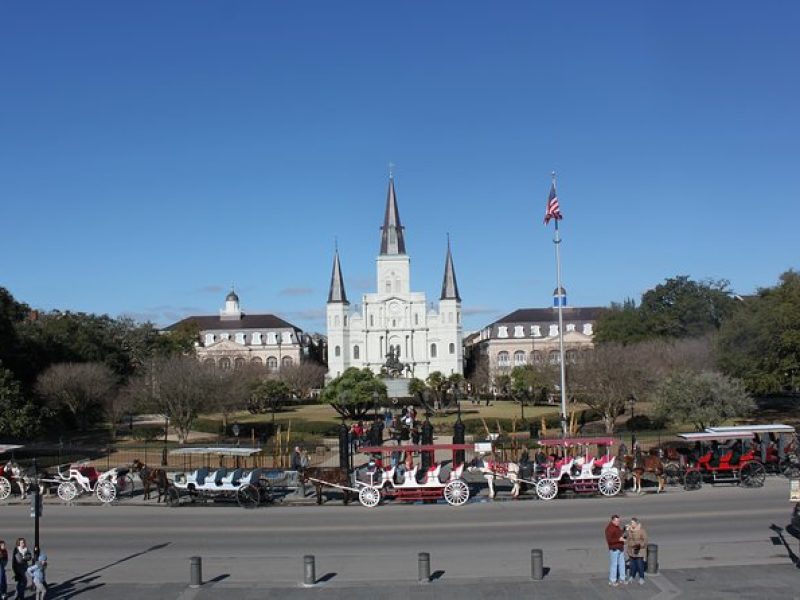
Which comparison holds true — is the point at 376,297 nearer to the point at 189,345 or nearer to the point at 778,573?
the point at 189,345

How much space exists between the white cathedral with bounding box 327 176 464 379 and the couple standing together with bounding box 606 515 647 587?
11055 centimetres

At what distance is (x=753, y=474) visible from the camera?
81.6ft

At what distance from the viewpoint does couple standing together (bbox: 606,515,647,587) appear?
1405 cm

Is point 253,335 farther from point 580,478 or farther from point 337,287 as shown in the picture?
point 580,478

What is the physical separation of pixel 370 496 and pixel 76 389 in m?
41.4

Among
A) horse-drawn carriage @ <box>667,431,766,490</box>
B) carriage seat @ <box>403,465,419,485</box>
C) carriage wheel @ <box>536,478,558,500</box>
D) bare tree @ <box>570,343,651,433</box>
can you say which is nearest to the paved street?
carriage wheel @ <box>536,478,558,500</box>

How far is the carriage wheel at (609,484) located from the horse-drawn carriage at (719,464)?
270 centimetres

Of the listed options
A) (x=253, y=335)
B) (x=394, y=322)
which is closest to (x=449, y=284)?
(x=394, y=322)

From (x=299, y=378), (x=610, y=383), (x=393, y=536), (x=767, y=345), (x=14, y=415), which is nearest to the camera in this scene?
(x=393, y=536)

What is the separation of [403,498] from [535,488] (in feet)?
13.2

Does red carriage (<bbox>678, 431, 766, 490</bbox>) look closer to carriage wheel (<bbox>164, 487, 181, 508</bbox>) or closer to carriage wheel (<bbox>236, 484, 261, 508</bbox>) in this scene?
carriage wheel (<bbox>236, 484, 261, 508</bbox>)

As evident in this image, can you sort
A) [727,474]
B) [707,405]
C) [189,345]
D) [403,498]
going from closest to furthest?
[403,498] < [727,474] < [707,405] < [189,345]

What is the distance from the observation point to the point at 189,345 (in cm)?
10144

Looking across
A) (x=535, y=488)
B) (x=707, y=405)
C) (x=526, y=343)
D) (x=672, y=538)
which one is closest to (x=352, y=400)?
(x=707, y=405)
